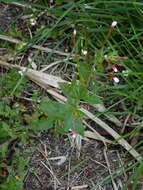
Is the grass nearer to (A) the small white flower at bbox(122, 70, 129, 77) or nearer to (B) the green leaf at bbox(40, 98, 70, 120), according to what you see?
(A) the small white flower at bbox(122, 70, 129, 77)

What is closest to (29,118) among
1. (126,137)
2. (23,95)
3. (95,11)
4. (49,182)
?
(23,95)

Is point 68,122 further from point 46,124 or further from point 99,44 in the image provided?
point 99,44

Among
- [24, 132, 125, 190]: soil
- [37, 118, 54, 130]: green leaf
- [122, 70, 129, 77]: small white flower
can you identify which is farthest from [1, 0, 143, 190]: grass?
[37, 118, 54, 130]: green leaf

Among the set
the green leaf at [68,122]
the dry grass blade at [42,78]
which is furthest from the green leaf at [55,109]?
the dry grass blade at [42,78]

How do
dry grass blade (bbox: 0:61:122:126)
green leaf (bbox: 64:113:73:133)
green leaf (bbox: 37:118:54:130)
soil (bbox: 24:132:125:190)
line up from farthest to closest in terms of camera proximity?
dry grass blade (bbox: 0:61:122:126)
soil (bbox: 24:132:125:190)
green leaf (bbox: 37:118:54:130)
green leaf (bbox: 64:113:73:133)

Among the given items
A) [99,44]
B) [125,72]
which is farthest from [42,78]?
[125,72]

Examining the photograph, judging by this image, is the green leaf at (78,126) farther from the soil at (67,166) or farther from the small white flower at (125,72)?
the small white flower at (125,72)

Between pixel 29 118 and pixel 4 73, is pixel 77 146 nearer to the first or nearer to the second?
pixel 29 118

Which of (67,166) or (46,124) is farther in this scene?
(67,166)
